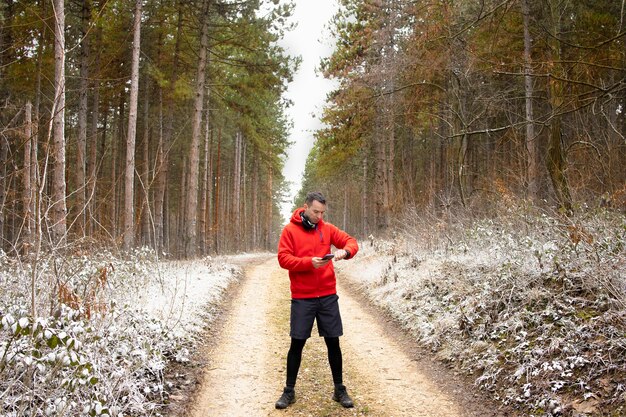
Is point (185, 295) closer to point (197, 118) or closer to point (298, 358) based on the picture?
point (298, 358)

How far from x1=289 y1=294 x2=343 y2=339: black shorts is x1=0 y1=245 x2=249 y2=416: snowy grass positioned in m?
1.53

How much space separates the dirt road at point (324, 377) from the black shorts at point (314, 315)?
2.61ft

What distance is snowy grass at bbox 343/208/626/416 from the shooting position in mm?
4234

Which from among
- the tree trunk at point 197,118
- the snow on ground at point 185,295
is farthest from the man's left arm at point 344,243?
the tree trunk at point 197,118

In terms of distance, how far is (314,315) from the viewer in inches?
188

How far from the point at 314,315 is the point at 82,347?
2.21m

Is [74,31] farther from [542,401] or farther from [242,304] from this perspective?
[542,401]

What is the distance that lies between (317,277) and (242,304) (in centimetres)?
607

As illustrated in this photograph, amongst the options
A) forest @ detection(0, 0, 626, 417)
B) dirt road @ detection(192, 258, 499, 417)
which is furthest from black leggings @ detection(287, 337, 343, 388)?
forest @ detection(0, 0, 626, 417)

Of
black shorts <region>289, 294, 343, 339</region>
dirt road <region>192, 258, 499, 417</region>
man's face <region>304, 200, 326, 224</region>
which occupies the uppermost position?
man's face <region>304, 200, 326, 224</region>

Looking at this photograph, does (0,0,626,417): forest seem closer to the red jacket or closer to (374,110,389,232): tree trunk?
(374,110,389,232): tree trunk

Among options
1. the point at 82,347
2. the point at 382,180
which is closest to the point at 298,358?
the point at 82,347

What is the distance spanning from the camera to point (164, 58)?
757 inches

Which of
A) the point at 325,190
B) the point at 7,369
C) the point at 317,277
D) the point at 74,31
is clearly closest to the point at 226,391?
the point at 317,277
